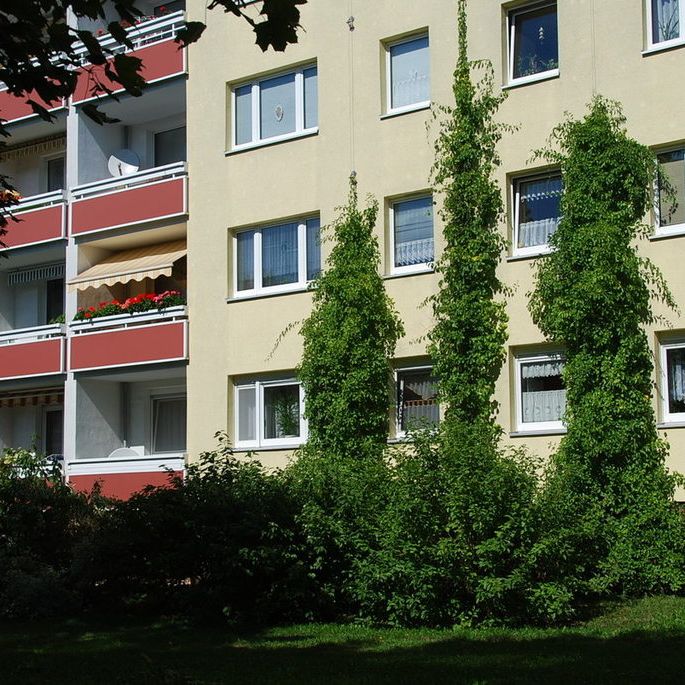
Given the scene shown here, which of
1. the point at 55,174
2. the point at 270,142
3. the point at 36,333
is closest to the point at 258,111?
the point at 270,142

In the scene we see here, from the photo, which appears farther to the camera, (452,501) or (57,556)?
(57,556)

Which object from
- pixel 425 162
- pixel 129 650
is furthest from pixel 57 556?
pixel 425 162

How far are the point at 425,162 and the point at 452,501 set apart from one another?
944 centimetres

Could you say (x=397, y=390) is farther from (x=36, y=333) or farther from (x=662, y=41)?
(x=36, y=333)

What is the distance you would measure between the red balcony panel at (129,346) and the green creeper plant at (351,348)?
4.13 metres

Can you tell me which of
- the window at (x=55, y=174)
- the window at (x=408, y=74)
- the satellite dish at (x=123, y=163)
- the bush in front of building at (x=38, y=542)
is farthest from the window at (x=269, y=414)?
the window at (x=55, y=174)

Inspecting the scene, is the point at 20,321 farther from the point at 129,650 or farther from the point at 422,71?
the point at 129,650

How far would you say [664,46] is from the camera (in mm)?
20797

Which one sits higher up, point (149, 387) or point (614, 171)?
point (614, 171)

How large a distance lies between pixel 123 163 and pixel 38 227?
2.69m

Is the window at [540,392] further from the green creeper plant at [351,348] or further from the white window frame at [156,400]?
the white window frame at [156,400]

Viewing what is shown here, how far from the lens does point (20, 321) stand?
33.9 metres

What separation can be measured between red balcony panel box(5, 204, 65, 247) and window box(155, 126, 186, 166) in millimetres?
2698

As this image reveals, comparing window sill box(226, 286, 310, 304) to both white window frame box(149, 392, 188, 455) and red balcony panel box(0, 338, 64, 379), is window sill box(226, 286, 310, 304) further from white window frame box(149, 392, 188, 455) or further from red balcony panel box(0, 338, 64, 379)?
red balcony panel box(0, 338, 64, 379)
